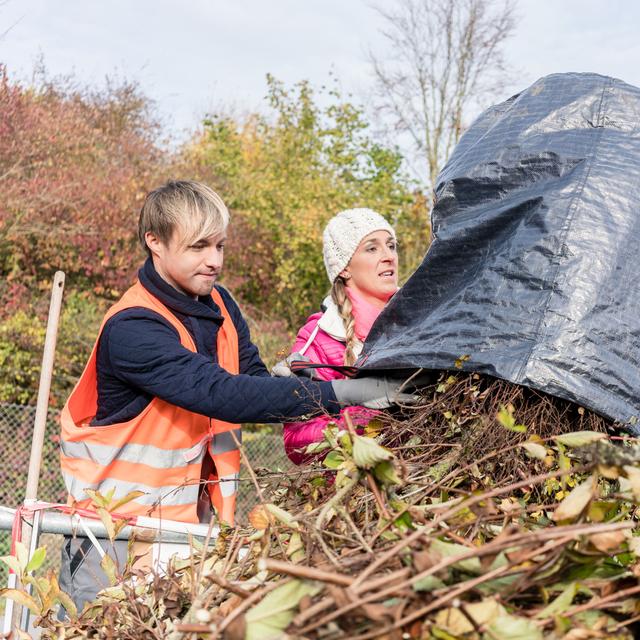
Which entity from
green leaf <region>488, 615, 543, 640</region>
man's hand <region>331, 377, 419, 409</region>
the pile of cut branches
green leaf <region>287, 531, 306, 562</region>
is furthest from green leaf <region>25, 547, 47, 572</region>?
green leaf <region>488, 615, 543, 640</region>

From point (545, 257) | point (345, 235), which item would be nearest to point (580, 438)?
point (545, 257)

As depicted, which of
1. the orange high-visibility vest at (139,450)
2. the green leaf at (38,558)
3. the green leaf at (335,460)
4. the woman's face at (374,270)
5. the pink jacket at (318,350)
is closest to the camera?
the green leaf at (335,460)

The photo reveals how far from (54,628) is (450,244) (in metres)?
1.21

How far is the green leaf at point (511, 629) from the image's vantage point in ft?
3.17

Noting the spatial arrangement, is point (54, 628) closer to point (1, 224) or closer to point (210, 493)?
point (210, 493)

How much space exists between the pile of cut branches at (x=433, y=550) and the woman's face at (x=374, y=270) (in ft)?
3.83

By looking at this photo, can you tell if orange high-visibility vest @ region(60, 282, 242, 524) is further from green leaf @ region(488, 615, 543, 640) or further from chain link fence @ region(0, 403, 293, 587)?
chain link fence @ region(0, 403, 293, 587)

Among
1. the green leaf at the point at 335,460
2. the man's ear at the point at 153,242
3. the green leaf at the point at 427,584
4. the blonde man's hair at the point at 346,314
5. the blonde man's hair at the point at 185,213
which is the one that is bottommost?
the green leaf at the point at 427,584

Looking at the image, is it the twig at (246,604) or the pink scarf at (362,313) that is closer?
the twig at (246,604)

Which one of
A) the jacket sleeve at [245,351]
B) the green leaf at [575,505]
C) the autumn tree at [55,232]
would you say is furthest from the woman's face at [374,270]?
the autumn tree at [55,232]

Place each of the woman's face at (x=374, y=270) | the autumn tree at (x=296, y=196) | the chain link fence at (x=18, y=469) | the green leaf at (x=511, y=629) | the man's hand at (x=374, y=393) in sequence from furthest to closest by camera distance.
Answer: the autumn tree at (x=296, y=196), the chain link fence at (x=18, y=469), the woman's face at (x=374, y=270), the man's hand at (x=374, y=393), the green leaf at (x=511, y=629)

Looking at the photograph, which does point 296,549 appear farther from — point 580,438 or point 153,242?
point 153,242

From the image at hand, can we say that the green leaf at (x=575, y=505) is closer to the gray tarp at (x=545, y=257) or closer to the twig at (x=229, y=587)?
the twig at (x=229, y=587)

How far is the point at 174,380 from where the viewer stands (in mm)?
2256
